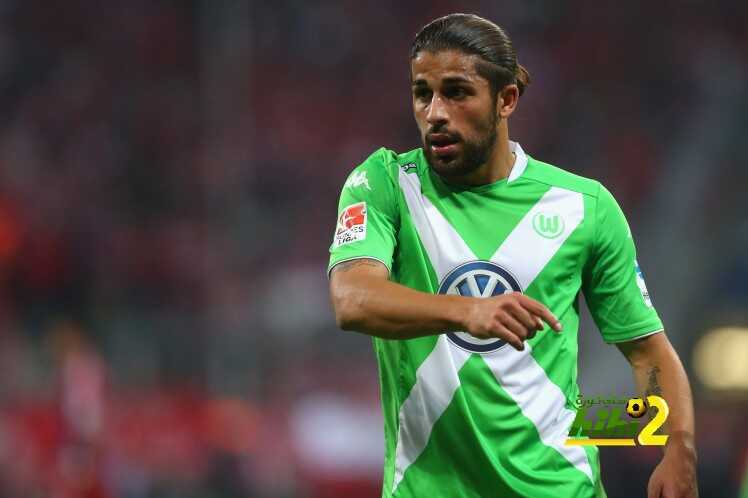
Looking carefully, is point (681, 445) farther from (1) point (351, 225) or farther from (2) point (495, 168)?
(1) point (351, 225)

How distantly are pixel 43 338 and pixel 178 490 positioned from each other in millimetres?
1820

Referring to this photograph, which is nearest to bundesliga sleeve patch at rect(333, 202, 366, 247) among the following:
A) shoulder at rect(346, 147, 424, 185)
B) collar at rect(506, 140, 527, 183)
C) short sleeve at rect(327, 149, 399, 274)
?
short sleeve at rect(327, 149, 399, 274)

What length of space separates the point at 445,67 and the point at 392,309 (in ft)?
2.60

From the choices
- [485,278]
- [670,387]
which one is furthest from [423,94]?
[670,387]

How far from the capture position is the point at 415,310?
257cm

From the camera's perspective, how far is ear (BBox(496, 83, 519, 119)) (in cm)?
322

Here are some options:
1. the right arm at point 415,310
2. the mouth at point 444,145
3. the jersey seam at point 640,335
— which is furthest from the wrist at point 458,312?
the jersey seam at point 640,335

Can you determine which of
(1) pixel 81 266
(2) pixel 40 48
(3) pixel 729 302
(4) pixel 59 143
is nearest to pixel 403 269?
(3) pixel 729 302

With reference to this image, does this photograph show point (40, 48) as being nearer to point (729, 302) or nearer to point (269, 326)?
point (269, 326)

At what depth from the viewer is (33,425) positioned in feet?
31.1

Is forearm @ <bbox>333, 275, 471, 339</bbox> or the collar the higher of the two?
the collar

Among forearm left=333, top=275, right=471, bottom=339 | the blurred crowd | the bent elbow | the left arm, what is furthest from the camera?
the blurred crowd

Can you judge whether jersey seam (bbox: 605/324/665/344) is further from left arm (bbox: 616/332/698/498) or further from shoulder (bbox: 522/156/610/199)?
shoulder (bbox: 522/156/610/199)

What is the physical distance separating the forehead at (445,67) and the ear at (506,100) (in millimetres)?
139
